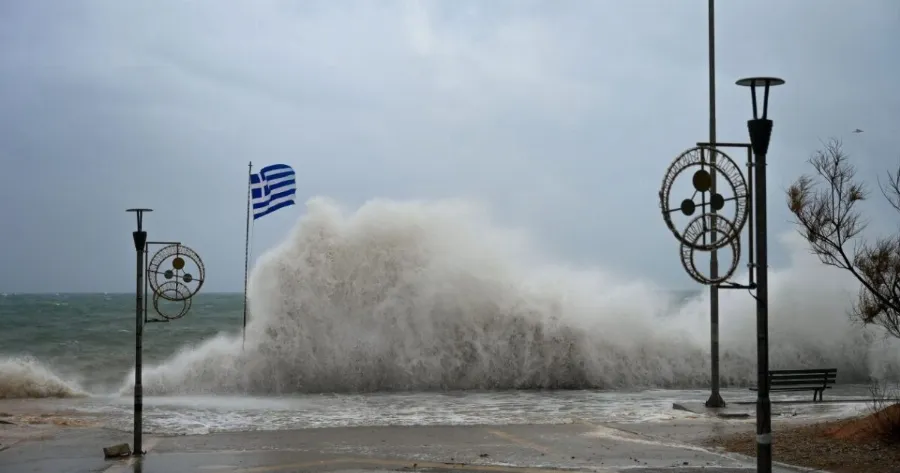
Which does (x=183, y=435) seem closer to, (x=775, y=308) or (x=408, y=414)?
(x=408, y=414)

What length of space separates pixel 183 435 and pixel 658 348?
16998 millimetres

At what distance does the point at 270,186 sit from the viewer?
24938mm

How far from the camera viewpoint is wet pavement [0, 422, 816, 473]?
492 inches

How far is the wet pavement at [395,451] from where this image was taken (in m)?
12.5

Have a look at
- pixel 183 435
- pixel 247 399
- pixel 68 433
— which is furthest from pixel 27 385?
pixel 183 435

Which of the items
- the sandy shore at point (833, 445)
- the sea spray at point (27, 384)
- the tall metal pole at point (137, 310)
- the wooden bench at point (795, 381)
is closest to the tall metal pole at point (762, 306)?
the sandy shore at point (833, 445)

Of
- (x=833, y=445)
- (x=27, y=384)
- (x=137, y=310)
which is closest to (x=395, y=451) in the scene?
(x=137, y=310)

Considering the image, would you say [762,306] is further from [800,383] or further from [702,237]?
[800,383]

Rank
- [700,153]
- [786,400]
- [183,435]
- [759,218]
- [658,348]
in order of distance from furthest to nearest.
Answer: [658,348], [786,400], [183,435], [700,153], [759,218]

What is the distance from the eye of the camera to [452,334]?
27.5 m

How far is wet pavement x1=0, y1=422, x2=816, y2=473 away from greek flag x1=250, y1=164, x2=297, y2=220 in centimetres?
955

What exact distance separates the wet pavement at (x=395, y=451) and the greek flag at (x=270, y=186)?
9550 millimetres

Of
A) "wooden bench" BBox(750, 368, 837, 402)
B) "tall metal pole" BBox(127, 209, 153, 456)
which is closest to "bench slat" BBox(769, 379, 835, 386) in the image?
"wooden bench" BBox(750, 368, 837, 402)

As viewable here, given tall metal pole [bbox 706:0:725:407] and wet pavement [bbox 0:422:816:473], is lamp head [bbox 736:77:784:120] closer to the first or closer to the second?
wet pavement [bbox 0:422:816:473]
